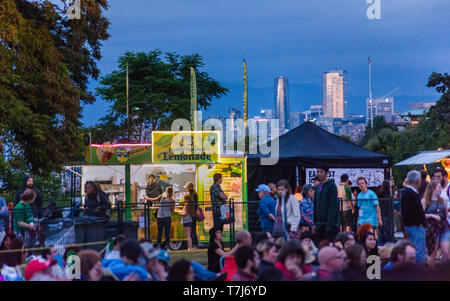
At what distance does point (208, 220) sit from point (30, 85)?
9.73m

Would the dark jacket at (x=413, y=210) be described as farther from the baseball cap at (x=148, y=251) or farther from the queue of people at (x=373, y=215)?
the baseball cap at (x=148, y=251)

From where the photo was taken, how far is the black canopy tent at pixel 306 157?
1922 centimetres

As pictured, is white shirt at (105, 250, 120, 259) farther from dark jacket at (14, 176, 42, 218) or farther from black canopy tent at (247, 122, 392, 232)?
black canopy tent at (247, 122, 392, 232)

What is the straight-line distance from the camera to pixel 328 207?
36.6 feet

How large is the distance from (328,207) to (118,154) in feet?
29.0

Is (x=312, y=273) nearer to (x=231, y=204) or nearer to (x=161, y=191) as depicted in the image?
(x=231, y=204)

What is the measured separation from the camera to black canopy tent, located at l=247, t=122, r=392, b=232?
1922 cm

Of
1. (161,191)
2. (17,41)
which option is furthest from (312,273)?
(17,41)

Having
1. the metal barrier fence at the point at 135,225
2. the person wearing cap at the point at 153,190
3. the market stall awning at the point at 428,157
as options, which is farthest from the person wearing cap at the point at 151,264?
the market stall awning at the point at 428,157

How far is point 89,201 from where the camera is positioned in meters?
14.5

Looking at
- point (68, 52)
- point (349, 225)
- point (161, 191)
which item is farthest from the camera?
point (68, 52)

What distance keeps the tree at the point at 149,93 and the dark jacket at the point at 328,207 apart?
161ft

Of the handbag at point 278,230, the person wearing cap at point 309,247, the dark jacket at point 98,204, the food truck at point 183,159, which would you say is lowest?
the person wearing cap at point 309,247

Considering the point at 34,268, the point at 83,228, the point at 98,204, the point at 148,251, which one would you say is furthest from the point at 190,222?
the point at 34,268
